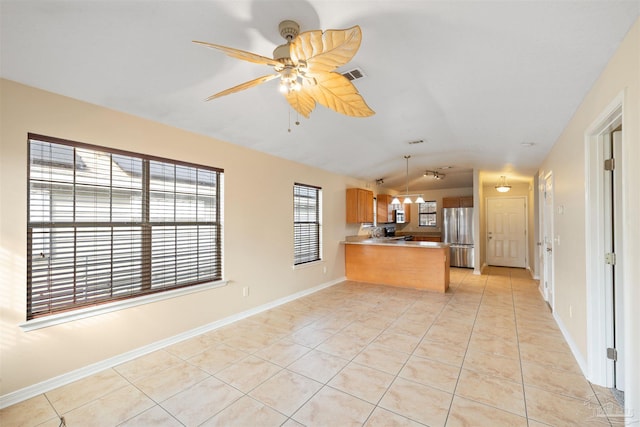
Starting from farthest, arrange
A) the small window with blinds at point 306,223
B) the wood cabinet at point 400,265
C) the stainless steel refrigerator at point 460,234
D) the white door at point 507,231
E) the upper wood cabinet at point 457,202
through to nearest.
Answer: the upper wood cabinet at point 457,202
the white door at point 507,231
the stainless steel refrigerator at point 460,234
the wood cabinet at point 400,265
the small window with blinds at point 306,223

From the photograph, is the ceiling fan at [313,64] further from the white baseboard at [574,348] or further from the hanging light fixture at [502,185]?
the hanging light fixture at [502,185]

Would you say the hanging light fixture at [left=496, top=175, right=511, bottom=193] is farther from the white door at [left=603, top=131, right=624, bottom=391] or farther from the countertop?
the white door at [left=603, top=131, right=624, bottom=391]

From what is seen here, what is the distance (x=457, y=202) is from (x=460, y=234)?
3.29 feet

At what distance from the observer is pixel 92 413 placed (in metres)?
2.02

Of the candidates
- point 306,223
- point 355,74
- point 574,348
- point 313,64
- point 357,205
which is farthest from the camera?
point 357,205

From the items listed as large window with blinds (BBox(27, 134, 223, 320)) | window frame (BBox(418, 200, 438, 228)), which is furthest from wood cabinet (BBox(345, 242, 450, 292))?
window frame (BBox(418, 200, 438, 228))

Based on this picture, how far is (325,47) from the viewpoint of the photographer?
1468 mm

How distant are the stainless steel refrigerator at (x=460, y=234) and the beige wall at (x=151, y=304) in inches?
191

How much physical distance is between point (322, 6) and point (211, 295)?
3235mm

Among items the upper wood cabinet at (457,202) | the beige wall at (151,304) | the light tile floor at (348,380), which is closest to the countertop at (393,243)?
the beige wall at (151,304)

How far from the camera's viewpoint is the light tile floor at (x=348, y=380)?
1.97 meters

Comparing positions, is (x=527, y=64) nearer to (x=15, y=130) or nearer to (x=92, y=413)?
(x=15, y=130)

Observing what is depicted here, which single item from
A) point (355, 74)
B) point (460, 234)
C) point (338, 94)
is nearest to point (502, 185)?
point (460, 234)

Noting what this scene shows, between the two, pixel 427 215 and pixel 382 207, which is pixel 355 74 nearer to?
pixel 382 207
